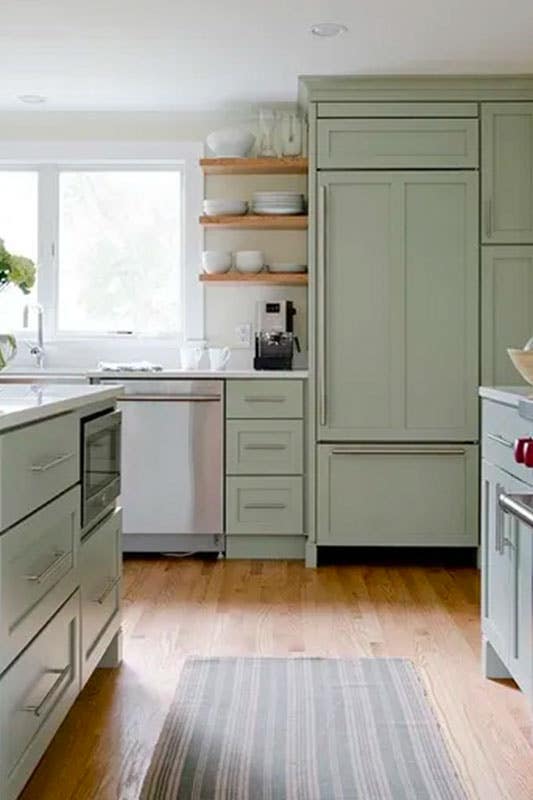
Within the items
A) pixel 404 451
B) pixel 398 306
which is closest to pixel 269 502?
pixel 404 451

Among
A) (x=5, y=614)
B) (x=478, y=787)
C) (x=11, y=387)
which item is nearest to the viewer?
(x=5, y=614)

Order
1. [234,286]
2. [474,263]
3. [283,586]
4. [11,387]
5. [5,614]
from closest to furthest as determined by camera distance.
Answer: [5,614]
[11,387]
[283,586]
[474,263]
[234,286]

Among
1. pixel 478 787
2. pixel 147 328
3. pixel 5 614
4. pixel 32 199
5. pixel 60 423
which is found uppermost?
pixel 32 199

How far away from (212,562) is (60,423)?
2.28 metres

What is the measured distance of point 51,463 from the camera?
6.45 feet

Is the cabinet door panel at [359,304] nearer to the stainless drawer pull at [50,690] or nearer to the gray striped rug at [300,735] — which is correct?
the gray striped rug at [300,735]

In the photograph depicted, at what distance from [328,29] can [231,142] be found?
1.08 meters

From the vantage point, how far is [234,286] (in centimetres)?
475

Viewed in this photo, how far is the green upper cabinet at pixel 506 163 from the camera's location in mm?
4074

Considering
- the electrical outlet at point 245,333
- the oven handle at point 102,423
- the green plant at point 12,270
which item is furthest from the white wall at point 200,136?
the green plant at point 12,270

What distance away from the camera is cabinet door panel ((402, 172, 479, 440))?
409 cm

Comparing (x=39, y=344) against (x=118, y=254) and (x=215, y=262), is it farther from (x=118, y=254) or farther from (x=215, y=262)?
(x=215, y=262)

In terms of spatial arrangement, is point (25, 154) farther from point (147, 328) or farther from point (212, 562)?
point (212, 562)

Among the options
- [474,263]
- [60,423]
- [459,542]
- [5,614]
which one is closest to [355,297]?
[474,263]
